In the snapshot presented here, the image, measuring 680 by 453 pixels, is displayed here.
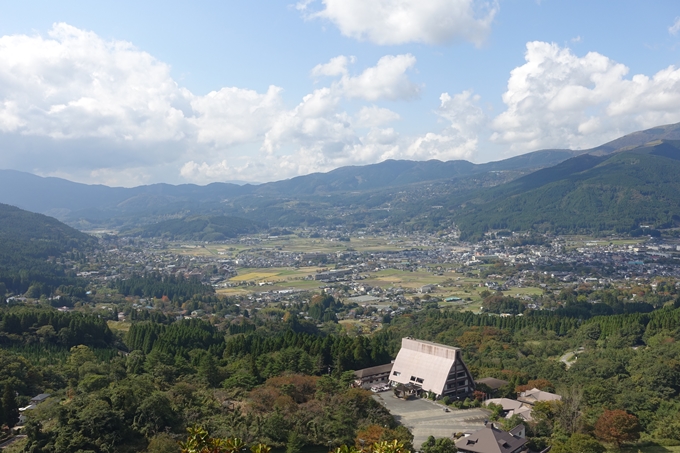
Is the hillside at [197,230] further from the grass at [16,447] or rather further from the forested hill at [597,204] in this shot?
the grass at [16,447]

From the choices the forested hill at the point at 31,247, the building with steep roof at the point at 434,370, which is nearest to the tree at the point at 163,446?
the building with steep roof at the point at 434,370

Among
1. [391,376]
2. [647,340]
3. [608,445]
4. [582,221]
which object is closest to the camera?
[608,445]

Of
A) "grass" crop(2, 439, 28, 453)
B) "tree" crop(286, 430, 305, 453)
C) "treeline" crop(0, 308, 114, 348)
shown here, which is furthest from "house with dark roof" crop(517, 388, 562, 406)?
"treeline" crop(0, 308, 114, 348)

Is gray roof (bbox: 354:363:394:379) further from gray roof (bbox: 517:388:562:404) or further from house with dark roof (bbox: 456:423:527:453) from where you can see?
house with dark roof (bbox: 456:423:527:453)

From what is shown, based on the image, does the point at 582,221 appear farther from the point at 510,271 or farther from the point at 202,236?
the point at 202,236

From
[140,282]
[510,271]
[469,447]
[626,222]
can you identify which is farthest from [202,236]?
[469,447]

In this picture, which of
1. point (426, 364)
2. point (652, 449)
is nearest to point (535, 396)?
point (426, 364)

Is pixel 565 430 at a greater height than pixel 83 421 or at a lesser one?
lesser
